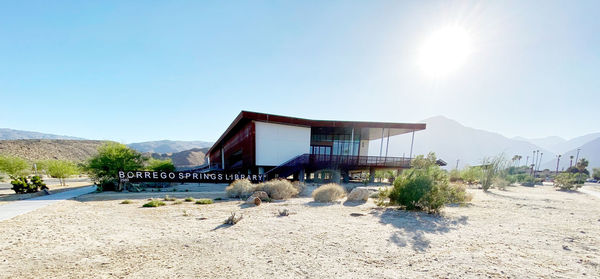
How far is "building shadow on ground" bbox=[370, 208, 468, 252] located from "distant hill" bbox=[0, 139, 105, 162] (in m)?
74.7

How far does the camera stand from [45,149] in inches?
2441

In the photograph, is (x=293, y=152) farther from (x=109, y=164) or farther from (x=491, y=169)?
(x=491, y=169)

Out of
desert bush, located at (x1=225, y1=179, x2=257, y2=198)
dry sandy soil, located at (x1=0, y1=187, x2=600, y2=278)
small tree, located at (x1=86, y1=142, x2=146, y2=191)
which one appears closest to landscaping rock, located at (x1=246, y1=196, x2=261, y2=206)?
dry sandy soil, located at (x1=0, y1=187, x2=600, y2=278)

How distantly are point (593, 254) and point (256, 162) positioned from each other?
20343 millimetres

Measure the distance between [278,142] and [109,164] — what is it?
14.2m

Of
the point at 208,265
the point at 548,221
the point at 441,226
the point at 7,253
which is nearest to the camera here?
the point at 208,265

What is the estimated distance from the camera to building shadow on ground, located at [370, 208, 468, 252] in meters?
5.19

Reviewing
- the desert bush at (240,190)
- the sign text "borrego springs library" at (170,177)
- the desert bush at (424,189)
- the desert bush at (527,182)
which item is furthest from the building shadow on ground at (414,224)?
the desert bush at (527,182)

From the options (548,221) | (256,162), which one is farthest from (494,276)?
(256,162)

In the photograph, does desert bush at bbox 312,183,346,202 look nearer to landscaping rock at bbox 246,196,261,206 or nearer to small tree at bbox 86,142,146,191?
landscaping rock at bbox 246,196,261,206

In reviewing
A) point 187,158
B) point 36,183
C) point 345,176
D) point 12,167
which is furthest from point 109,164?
point 187,158

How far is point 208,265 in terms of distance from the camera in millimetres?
3867

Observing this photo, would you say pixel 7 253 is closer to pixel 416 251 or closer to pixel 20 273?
pixel 20 273

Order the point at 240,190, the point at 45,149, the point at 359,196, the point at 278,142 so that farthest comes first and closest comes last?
1. the point at 45,149
2. the point at 278,142
3. the point at 240,190
4. the point at 359,196
